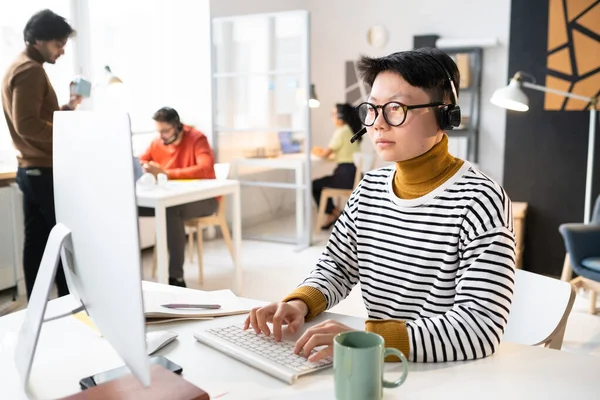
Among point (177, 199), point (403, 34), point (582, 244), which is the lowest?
point (582, 244)

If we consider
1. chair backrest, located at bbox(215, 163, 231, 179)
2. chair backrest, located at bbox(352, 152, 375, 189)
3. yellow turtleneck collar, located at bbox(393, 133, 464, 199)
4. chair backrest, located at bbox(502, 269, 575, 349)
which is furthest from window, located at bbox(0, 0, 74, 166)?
chair backrest, located at bbox(502, 269, 575, 349)

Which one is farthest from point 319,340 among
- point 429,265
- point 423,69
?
point 423,69

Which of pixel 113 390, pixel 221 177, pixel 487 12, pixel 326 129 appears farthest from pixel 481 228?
pixel 326 129

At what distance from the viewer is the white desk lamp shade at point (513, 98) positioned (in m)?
3.01

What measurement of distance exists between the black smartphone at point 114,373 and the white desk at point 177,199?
2012mm

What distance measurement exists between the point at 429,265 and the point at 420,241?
5 centimetres

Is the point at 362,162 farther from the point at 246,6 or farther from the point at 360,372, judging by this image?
the point at 360,372

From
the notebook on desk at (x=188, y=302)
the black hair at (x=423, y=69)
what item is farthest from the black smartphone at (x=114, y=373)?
the black hair at (x=423, y=69)

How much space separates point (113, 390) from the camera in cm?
91

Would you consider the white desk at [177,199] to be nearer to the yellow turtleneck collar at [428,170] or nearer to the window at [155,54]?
the window at [155,54]

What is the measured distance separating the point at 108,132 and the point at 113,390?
1.29 feet

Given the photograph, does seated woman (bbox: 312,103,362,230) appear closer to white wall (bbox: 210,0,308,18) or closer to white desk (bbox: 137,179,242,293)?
white wall (bbox: 210,0,308,18)

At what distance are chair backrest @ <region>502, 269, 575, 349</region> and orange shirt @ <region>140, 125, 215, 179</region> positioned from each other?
9.25 ft

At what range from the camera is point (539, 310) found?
147 cm
